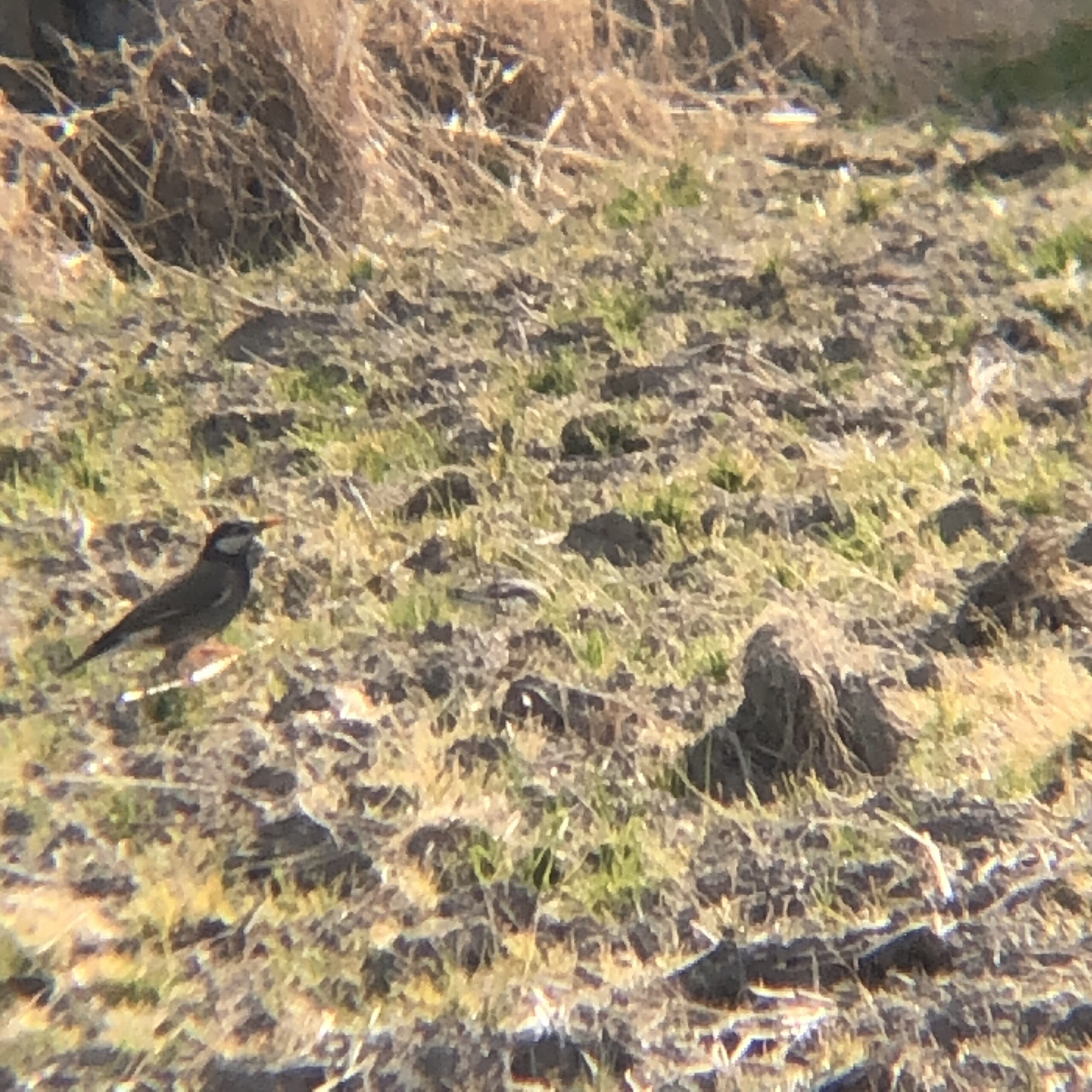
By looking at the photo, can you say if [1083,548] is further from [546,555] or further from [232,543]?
[232,543]

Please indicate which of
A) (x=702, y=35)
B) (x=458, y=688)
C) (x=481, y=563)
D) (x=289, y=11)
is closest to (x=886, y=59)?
(x=702, y=35)

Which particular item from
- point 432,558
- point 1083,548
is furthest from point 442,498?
point 1083,548

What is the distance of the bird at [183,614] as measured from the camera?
411 centimetres

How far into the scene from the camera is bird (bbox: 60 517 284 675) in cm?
411

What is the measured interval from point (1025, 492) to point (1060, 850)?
1471mm

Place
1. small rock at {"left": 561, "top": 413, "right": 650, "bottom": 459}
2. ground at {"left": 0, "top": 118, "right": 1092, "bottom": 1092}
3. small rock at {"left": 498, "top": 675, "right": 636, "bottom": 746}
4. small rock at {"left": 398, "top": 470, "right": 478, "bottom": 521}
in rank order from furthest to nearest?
1. small rock at {"left": 561, "top": 413, "right": 650, "bottom": 459}
2. small rock at {"left": 398, "top": 470, "right": 478, "bottom": 521}
3. small rock at {"left": 498, "top": 675, "right": 636, "bottom": 746}
4. ground at {"left": 0, "top": 118, "right": 1092, "bottom": 1092}

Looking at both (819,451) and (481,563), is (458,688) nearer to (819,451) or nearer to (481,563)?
(481,563)

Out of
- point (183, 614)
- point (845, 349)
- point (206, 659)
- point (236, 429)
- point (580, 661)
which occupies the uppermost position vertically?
point (845, 349)

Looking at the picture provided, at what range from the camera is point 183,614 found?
4105mm

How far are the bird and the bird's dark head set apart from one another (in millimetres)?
18

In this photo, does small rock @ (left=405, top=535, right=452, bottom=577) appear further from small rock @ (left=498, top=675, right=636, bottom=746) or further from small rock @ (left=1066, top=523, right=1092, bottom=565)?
small rock @ (left=1066, top=523, right=1092, bottom=565)

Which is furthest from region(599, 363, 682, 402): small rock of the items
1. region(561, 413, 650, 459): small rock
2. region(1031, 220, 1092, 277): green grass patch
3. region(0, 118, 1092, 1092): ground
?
region(1031, 220, 1092, 277): green grass patch

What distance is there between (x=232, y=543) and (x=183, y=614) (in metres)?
0.28

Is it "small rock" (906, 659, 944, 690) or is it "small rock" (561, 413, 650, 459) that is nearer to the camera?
"small rock" (906, 659, 944, 690)
